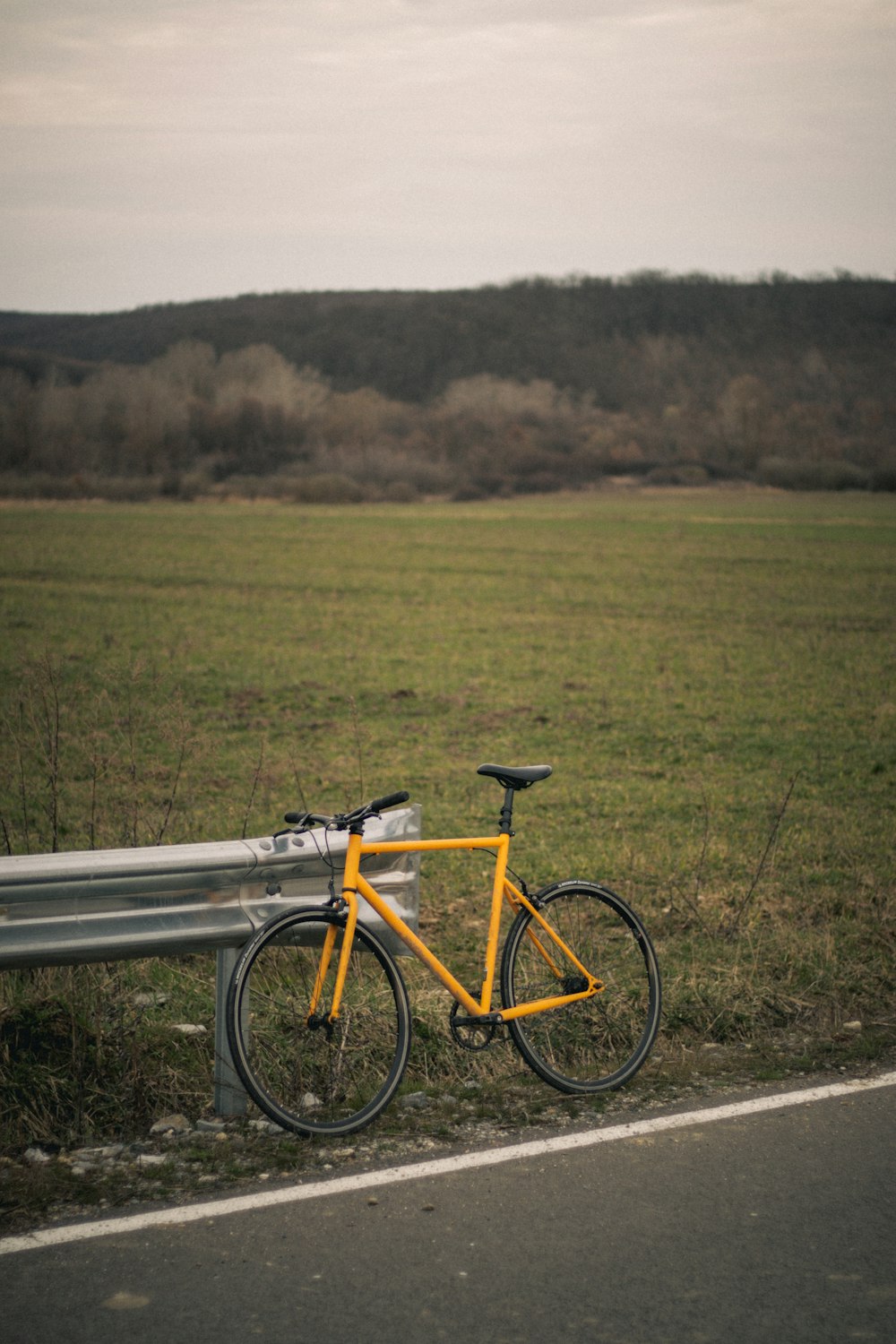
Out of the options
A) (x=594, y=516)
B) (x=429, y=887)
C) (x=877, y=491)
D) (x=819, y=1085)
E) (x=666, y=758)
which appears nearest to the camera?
(x=819, y=1085)

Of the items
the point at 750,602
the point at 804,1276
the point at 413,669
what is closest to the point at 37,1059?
the point at 804,1276

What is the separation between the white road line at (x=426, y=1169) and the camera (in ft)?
12.6

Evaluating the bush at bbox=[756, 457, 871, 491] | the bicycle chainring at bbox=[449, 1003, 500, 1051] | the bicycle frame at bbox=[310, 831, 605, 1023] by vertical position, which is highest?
the bush at bbox=[756, 457, 871, 491]

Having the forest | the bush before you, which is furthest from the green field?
the bush

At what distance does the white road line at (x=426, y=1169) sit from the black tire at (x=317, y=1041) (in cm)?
30

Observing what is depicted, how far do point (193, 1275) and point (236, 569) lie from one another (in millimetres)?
32582

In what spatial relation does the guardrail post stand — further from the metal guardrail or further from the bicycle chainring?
the bicycle chainring

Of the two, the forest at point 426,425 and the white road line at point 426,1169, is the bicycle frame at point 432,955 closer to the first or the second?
the white road line at point 426,1169

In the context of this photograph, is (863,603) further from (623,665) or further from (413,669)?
(413,669)

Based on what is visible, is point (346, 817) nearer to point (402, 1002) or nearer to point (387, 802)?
point (387, 802)

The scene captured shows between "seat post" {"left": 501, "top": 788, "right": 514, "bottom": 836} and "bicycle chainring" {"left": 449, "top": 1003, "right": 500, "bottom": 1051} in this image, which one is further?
"seat post" {"left": 501, "top": 788, "right": 514, "bottom": 836}

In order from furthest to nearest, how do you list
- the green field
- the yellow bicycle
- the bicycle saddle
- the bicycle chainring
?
the green field < the bicycle saddle < the bicycle chainring < the yellow bicycle

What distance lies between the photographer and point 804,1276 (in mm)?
3617

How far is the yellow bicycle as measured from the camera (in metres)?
4.60
